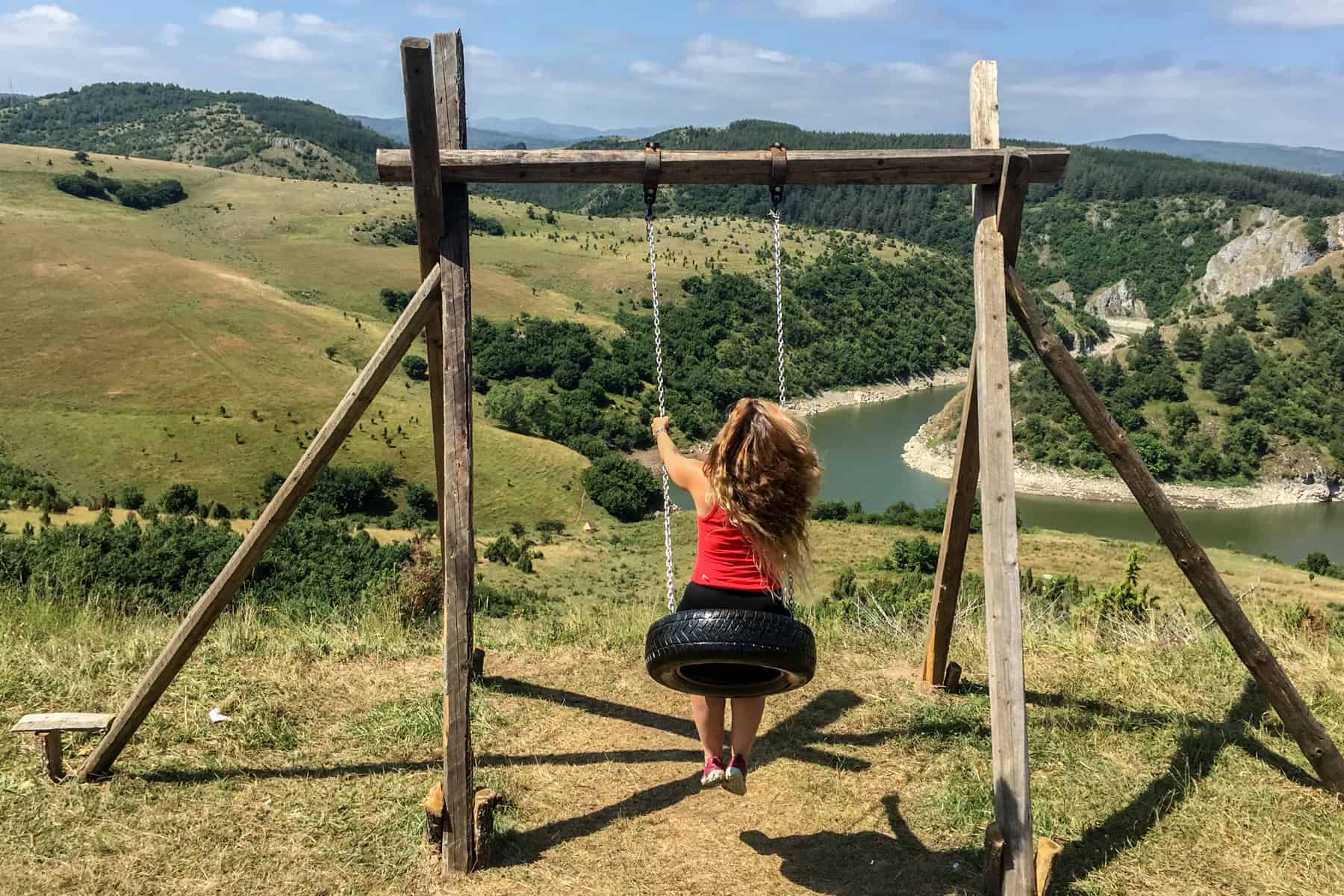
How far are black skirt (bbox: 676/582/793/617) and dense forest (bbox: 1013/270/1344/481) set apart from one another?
5644 cm

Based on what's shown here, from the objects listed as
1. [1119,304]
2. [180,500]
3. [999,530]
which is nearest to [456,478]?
[999,530]

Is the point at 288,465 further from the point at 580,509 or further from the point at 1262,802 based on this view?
the point at 1262,802

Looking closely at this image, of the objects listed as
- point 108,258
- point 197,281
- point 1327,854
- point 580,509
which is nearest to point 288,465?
point 580,509

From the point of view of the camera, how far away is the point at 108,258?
60.0 metres

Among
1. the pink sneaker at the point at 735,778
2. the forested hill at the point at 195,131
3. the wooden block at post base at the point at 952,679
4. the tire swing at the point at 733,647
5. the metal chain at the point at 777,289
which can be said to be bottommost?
the wooden block at post base at the point at 952,679

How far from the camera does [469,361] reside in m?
4.22

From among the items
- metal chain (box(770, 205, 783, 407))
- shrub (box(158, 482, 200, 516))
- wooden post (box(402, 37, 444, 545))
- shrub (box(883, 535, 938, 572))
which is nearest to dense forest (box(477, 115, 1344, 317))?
shrub (box(158, 482, 200, 516))

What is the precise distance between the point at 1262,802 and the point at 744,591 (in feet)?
9.71

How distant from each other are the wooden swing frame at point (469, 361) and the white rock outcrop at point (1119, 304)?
11386cm

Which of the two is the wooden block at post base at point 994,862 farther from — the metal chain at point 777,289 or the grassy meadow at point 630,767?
the metal chain at point 777,289

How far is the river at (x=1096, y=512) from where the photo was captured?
47906mm

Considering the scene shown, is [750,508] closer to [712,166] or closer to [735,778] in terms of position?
[735,778]

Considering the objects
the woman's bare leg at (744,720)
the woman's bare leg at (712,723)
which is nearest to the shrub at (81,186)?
the woman's bare leg at (712,723)

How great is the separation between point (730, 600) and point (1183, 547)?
2.47 metres
